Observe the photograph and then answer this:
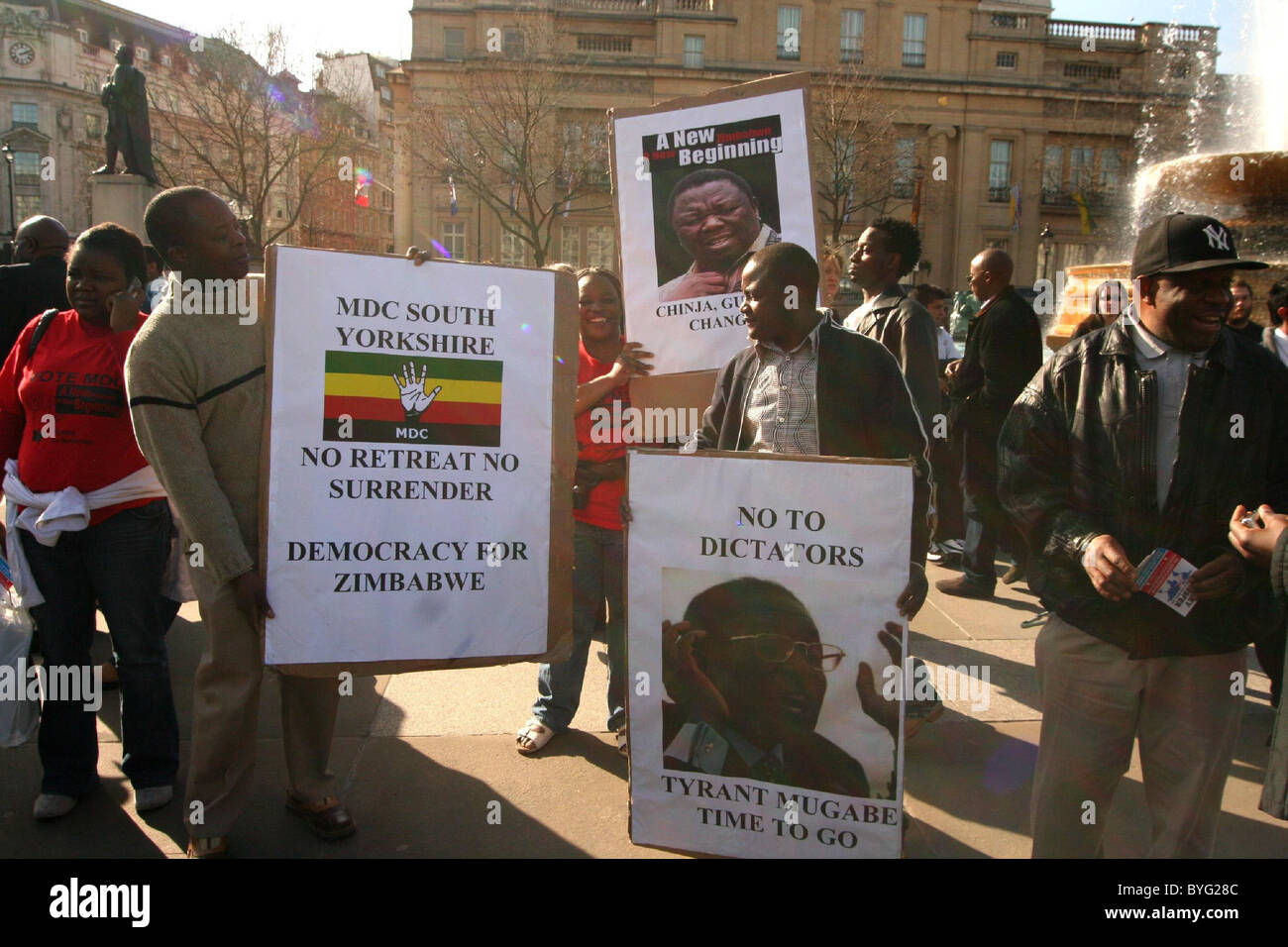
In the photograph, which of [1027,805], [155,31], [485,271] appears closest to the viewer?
[485,271]

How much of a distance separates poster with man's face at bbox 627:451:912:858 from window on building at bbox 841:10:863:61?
48176 millimetres

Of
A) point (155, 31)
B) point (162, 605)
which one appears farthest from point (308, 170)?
point (155, 31)

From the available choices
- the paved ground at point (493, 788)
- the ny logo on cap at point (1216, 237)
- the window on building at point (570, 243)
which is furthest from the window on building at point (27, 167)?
the ny logo on cap at point (1216, 237)

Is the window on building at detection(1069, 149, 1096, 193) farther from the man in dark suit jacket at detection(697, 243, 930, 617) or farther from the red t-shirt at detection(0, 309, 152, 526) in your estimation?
the red t-shirt at detection(0, 309, 152, 526)

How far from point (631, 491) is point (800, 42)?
4799 cm

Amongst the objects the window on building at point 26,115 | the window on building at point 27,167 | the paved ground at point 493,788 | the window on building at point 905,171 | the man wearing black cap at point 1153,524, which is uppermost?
the window on building at point 26,115

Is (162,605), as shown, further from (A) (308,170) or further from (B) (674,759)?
(A) (308,170)

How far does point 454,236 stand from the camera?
42781mm

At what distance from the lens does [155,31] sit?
62531 millimetres

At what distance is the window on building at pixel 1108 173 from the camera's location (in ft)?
141

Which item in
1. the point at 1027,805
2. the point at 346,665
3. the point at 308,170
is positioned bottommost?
the point at 1027,805

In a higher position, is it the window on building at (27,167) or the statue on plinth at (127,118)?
the window on building at (27,167)

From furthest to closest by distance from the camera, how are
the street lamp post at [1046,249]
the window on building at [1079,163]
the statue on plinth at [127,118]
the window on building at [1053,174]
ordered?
the window on building at [1053,174], the window on building at [1079,163], the street lamp post at [1046,249], the statue on plinth at [127,118]

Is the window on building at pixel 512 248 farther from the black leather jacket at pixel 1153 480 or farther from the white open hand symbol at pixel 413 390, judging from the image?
the black leather jacket at pixel 1153 480
